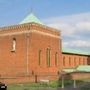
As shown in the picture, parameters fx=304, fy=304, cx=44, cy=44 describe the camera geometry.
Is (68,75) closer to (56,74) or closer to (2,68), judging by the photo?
(56,74)

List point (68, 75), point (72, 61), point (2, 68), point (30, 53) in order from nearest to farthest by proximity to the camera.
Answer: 1. point (30, 53)
2. point (2, 68)
3. point (68, 75)
4. point (72, 61)

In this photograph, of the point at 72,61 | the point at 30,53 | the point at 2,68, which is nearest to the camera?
the point at 30,53

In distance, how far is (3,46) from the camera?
47031mm

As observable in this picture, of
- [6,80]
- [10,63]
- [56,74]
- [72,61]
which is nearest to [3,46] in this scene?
[10,63]

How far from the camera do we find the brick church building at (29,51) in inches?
1704

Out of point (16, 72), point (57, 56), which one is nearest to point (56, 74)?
point (57, 56)

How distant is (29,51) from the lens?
1699 inches

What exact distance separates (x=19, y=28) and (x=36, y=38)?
2.95m

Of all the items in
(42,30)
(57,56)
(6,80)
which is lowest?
(6,80)

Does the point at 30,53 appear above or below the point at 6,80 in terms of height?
above

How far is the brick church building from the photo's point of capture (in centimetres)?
4328

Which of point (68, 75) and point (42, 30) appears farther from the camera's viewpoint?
point (68, 75)

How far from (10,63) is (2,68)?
195cm

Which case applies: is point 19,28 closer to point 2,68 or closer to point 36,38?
point 36,38
